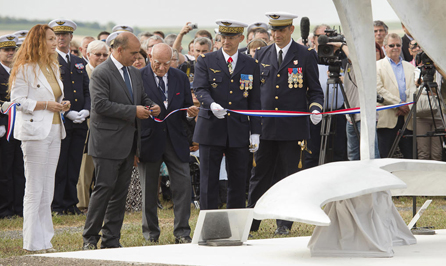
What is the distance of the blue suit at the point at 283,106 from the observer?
7.71 m

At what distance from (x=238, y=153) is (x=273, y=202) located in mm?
2287

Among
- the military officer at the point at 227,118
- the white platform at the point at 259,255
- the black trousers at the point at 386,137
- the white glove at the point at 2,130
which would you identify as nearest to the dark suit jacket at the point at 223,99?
the military officer at the point at 227,118

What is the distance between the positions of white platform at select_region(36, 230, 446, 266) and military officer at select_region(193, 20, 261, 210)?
3.61 ft

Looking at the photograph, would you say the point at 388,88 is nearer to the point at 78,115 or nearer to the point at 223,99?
the point at 223,99

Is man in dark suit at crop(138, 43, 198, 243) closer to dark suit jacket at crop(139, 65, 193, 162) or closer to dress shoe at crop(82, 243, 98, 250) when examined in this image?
dark suit jacket at crop(139, 65, 193, 162)

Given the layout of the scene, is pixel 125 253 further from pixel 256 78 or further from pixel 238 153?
pixel 256 78

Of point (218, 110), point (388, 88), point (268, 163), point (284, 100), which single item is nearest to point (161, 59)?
point (218, 110)

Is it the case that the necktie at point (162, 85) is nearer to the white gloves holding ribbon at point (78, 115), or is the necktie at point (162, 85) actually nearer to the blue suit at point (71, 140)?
the white gloves holding ribbon at point (78, 115)

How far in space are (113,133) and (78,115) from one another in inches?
109

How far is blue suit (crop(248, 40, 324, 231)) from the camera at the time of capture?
7.71 meters

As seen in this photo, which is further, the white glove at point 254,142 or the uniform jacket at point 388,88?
the uniform jacket at point 388,88

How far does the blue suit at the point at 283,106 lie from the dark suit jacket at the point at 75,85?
2.85 meters

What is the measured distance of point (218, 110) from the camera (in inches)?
283

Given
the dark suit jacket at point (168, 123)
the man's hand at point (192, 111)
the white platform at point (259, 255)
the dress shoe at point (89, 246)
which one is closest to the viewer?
the white platform at point (259, 255)
